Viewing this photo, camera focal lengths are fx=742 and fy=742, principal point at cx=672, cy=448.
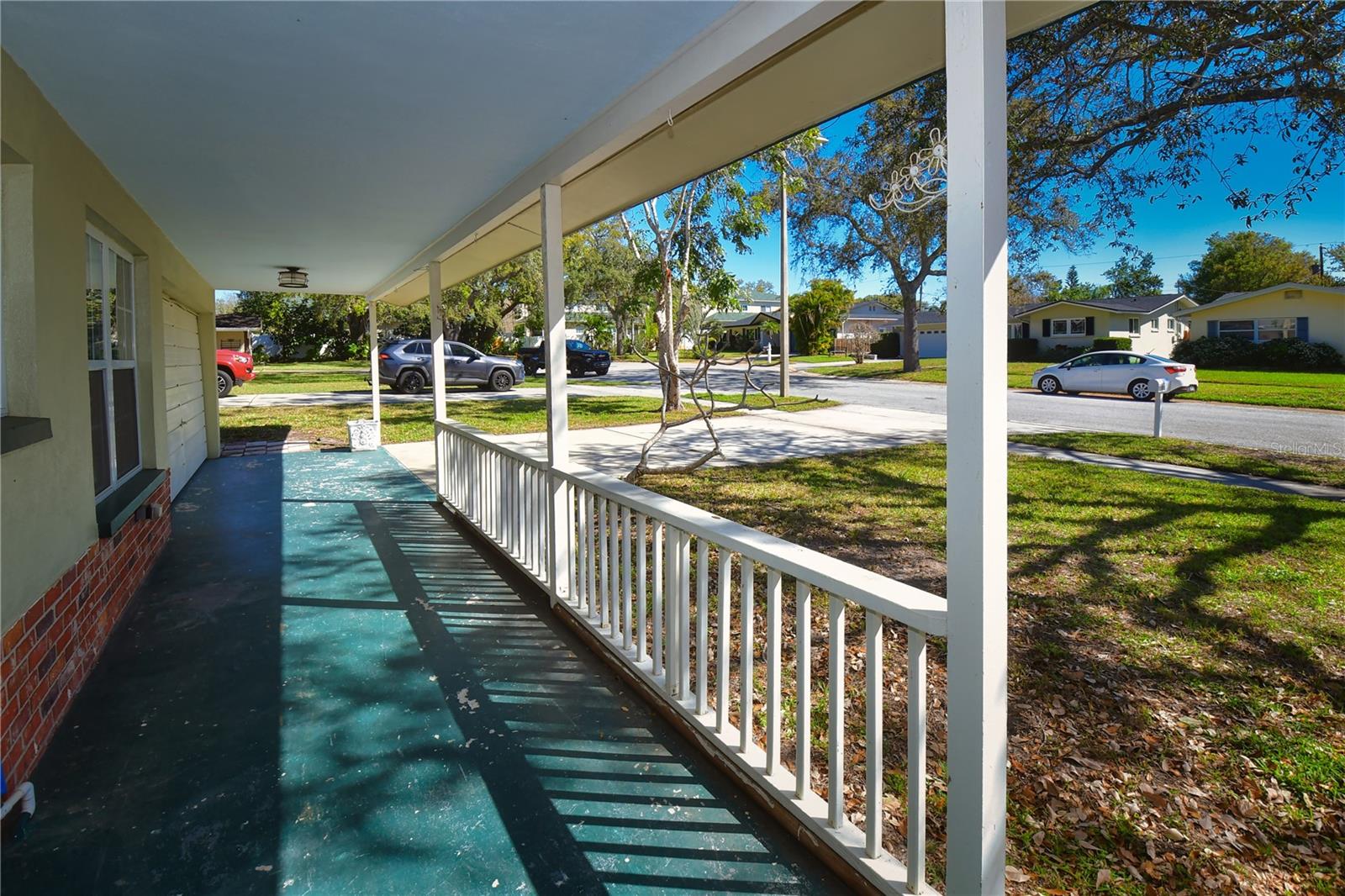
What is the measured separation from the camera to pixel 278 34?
205 centimetres

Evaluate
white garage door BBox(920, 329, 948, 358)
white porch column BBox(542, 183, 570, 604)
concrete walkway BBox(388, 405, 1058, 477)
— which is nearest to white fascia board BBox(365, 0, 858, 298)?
white porch column BBox(542, 183, 570, 604)

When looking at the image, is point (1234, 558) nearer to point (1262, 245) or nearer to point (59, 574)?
point (59, 574)

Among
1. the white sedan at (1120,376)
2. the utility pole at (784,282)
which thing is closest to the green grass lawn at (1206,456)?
the utility pole at (784,282)

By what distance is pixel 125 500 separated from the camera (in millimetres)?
3666

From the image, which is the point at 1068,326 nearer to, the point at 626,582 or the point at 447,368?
the point at 447,368

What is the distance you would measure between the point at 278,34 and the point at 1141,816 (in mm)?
3350

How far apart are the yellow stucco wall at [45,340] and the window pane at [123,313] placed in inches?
31.6

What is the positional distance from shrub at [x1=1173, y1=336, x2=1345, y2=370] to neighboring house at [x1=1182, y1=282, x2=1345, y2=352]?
0.70 metres

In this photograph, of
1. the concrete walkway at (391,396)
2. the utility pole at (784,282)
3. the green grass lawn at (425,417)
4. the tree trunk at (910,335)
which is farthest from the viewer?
the tree trunk at (910,335)

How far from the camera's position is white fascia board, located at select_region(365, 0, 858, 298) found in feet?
5.86

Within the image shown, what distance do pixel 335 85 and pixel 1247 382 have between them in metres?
20.9

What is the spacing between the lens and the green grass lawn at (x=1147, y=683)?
209 centimetres

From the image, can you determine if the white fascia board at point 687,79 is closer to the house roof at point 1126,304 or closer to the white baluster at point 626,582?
the white baluster at point 626,582

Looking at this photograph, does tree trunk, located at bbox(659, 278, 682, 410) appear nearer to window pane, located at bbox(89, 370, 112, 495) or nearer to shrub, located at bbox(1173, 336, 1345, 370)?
window pane, located at bbox(89, 370, 112, 495)
